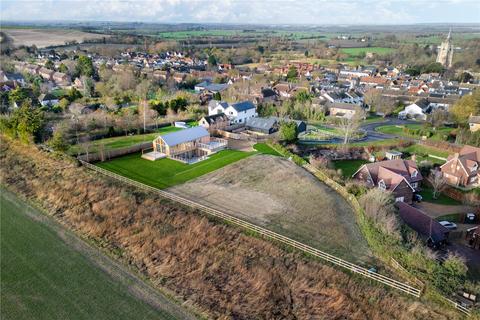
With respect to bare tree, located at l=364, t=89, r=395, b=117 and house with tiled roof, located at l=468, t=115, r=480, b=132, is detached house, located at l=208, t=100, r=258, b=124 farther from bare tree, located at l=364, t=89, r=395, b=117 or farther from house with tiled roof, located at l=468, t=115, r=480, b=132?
house with tiled roof, located at l=468, t=115, r=480, b=132

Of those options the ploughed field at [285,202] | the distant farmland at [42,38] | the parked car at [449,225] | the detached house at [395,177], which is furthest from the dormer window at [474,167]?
the distant farmland at [42,38]

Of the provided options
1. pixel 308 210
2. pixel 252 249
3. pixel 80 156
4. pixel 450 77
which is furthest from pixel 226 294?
pixel 450 77

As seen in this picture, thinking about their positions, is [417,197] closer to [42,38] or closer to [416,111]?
[416,111]

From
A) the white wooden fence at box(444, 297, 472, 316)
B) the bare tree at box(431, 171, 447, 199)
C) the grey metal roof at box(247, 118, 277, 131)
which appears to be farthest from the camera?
the grey metal roof at box(247, 118, 277, 131)

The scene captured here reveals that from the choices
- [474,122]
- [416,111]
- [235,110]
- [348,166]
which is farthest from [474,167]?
[235,110]

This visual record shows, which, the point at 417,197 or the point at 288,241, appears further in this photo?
the point at 417,197

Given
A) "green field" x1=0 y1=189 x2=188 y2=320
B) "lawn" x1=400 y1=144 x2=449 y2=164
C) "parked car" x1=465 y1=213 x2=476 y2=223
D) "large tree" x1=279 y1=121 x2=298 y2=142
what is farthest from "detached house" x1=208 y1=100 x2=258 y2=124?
"green field" x1=0 y1=189 x2=188 y2=320
